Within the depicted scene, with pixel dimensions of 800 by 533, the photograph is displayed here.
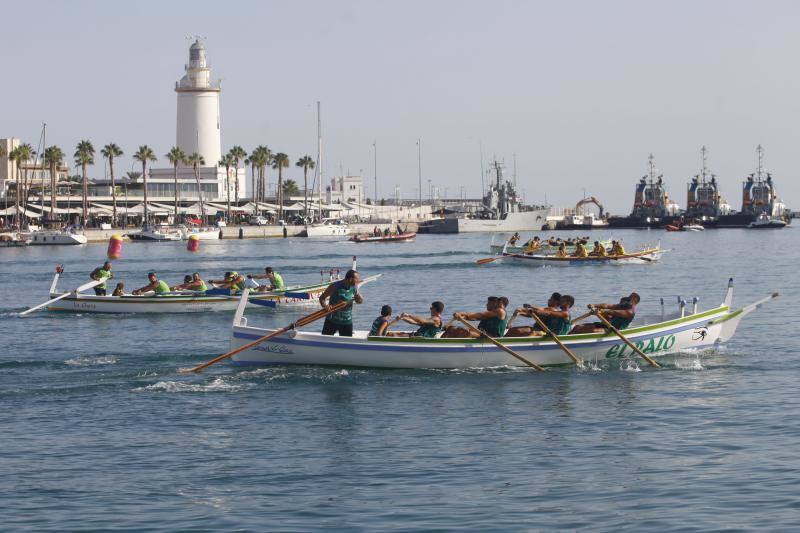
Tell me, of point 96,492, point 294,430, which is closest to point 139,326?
point 294,430

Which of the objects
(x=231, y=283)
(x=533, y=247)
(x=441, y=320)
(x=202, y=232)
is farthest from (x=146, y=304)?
(x=202, y=232)

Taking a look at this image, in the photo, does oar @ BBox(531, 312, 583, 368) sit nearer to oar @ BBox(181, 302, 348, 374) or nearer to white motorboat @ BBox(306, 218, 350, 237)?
oar @ BBox(181, 302, 348, 374)

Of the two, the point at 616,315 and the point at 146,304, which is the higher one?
the point at 616,315

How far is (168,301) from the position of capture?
41.2 metres

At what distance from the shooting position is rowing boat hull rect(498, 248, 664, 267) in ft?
234

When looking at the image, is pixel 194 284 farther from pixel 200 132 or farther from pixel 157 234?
pixel 200 132

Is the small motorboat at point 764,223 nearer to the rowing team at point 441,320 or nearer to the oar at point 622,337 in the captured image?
the oar at point 622,337

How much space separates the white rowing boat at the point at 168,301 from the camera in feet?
135

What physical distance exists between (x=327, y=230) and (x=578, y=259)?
80225 mm

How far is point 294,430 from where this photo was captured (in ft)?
68.5

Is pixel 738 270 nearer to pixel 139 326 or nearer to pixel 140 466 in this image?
pixel 139 326

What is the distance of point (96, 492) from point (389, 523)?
4.68 metres

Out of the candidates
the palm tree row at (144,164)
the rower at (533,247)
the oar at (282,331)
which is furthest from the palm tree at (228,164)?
the oar at (282,331)

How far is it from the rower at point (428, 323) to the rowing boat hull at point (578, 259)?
45.3 m
